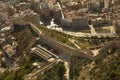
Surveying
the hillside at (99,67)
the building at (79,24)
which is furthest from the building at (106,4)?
the hillside at (99,67)

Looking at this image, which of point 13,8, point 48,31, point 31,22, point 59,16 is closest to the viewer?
point 48,31

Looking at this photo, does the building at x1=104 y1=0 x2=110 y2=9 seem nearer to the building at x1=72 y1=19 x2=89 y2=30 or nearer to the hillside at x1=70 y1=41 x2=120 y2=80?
the building at x1=72 y1=19 x2=89 y2=30

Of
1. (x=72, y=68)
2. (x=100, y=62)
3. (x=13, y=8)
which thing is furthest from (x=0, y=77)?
(x=13, y=8)

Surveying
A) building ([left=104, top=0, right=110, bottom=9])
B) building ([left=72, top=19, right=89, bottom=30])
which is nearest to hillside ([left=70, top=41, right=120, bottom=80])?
building ([left=72, top=19, right=89, bottom=30])

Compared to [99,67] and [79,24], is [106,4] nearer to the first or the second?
[79,24]

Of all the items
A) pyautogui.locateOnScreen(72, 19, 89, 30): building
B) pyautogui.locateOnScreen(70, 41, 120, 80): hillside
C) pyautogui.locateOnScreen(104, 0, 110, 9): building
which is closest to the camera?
pyautogui.locateOnScreen(70, 41, 120, 80): hillside

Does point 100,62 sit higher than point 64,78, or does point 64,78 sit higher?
point 100,62

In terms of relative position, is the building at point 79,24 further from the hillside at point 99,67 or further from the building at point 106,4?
the hillside at point 99,67

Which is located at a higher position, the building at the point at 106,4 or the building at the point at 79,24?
the building at the point at 106,4

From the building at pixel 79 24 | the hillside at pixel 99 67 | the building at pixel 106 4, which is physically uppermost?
the hillside at pixel 99 67

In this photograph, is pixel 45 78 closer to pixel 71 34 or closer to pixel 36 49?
pixel 36 49

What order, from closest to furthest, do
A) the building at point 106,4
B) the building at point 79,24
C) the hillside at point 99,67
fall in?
the hillside at point 99,67 → the building at point 79,24 → the building at point 106,4
